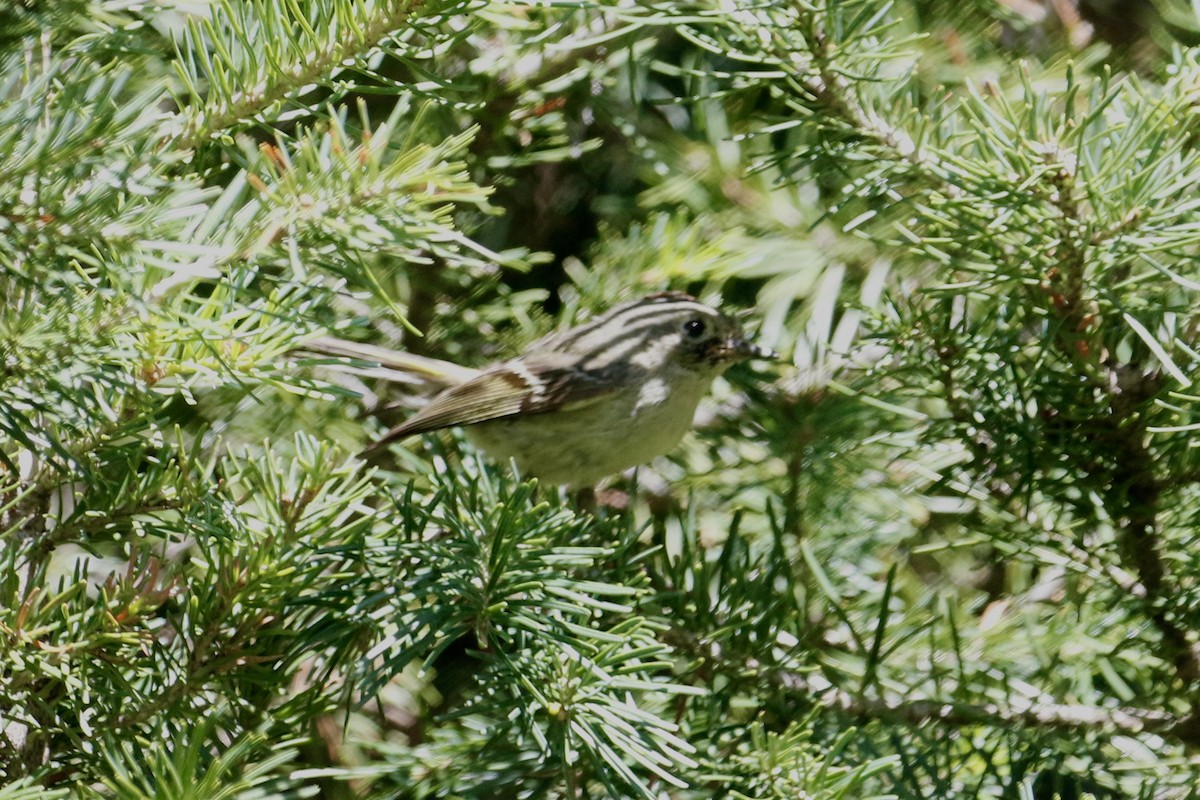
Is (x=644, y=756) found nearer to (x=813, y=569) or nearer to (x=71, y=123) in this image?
(x=813, y=569)

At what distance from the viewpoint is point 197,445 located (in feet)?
4.27

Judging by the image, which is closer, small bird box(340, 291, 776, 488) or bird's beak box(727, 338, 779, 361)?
bird's beak box(727, 338, 779, 361)

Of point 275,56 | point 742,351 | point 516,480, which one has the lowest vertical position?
point 742,351

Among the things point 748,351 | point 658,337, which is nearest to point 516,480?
point 748,351

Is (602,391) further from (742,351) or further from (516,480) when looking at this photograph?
(516,480)

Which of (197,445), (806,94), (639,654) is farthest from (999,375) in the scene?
(197,445)

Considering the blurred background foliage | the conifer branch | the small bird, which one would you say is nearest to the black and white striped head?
the small bird

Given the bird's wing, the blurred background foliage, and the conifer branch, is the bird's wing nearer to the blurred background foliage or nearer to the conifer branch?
the blurred background foliage

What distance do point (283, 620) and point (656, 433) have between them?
1171 millimetres

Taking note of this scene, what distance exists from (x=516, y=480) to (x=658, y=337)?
2.72 ft

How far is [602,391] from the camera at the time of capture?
2.55 meters

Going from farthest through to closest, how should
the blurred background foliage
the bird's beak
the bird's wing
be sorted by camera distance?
the bird's wing, the bird's beak, the blurred background foliage

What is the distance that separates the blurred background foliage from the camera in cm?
109

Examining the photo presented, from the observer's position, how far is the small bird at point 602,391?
2418 mm
